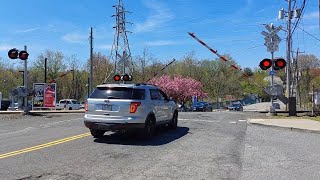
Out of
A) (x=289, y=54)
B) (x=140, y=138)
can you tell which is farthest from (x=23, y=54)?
(x=289, y=54)

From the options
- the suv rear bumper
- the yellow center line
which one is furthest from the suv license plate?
the yellow center line

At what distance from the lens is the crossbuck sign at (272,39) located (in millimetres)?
21188

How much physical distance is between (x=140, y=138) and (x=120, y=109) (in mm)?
1352

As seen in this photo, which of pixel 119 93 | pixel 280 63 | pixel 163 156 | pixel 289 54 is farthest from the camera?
pixel 289 54

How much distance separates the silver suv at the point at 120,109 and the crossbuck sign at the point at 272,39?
35.0 feet

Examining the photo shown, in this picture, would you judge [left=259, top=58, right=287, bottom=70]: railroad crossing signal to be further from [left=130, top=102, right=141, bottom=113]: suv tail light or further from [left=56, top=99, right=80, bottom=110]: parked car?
[left=56, top=99, right=80, bottom=110]: parked car

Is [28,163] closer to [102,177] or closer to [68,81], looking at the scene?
[102,177]

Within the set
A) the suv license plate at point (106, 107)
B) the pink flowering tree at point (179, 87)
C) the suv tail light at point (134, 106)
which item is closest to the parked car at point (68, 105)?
the pink flowering tree at point (179, 87)

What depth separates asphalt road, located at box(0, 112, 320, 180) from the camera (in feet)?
25.0

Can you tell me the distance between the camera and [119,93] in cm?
1216

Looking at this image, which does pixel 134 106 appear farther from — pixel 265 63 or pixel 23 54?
pixel 23 54

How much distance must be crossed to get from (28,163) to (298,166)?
5773 millimetres

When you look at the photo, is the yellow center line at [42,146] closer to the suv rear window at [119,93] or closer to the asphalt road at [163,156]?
the asphalt road at [163,156]

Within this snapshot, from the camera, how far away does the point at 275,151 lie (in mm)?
10383
